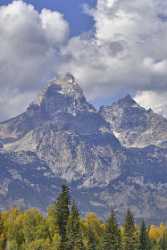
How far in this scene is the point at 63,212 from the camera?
367 feet

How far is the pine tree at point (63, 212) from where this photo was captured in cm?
10862

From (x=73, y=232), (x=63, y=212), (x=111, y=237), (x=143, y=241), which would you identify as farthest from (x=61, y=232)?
(x=143, y=241)

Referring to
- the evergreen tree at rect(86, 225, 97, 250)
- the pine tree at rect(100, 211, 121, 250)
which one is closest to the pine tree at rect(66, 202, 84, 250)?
the pine tree at rect(100, 211, 121, 250)

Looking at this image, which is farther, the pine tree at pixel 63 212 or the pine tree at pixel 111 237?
the pine tree at pixel 111 237

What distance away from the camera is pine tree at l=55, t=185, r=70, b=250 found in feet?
356

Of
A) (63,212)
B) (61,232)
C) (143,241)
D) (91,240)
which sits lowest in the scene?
(143,241)

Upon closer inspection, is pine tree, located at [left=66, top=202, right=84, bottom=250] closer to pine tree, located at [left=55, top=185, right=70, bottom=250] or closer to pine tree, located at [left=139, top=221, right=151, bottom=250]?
pine tree, located at [left=55, top=185, right=70, bottom=250]

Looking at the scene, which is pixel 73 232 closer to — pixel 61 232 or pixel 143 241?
pixel 61 232

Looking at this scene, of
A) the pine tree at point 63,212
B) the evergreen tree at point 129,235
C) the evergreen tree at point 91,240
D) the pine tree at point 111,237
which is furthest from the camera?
the evergreen tree at point 91,240

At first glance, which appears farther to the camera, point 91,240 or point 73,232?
point 91,240

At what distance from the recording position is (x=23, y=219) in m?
135

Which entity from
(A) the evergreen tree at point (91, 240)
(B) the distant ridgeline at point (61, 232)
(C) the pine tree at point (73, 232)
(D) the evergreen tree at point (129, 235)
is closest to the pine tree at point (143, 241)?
(B) the distant ridgeline at point (61, 232)

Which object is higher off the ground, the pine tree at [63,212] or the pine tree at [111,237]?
the pine tree at [63,212]

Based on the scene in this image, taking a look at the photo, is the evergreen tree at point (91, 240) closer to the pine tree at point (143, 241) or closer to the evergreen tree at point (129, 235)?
the evergreen tree at point (129, 235)
